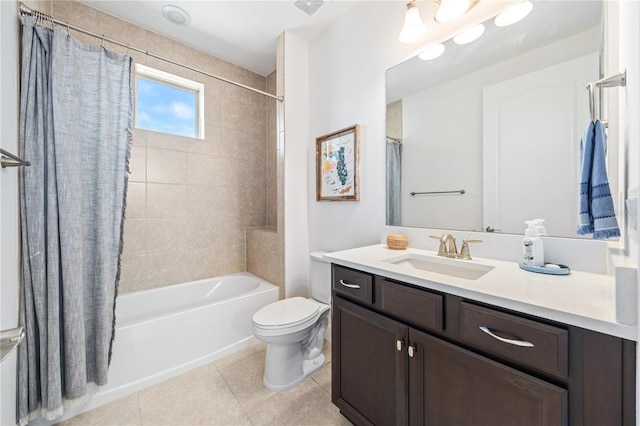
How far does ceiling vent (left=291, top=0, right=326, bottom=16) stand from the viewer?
6.19 ft

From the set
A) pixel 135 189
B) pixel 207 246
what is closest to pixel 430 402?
pixel 207 246

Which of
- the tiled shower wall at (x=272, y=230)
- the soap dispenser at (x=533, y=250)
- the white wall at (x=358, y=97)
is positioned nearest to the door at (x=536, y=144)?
the soap dispenser at (x=533, y=250)

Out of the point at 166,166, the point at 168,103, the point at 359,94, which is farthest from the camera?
the point at 168,103

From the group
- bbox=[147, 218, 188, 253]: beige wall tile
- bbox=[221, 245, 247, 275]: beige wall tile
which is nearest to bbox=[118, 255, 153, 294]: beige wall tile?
bbox=[147, 218, 188, 253]: beige wall tile

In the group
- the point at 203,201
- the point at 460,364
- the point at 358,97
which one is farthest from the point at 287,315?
the point at 358,97

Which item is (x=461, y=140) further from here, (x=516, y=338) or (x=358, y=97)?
(x=516, y=338)

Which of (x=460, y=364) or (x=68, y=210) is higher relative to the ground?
(x=68, y=210)

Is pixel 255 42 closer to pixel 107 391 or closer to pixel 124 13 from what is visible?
pixel 124 13

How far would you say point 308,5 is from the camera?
6.31 feet

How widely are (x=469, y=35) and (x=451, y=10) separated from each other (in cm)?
16

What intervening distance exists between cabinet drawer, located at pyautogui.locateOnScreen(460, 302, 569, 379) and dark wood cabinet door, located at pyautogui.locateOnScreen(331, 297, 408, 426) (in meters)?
0.26

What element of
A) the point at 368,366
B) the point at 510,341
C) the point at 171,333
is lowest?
the point at 171,333

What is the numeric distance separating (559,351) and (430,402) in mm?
484

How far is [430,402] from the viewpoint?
921mm
